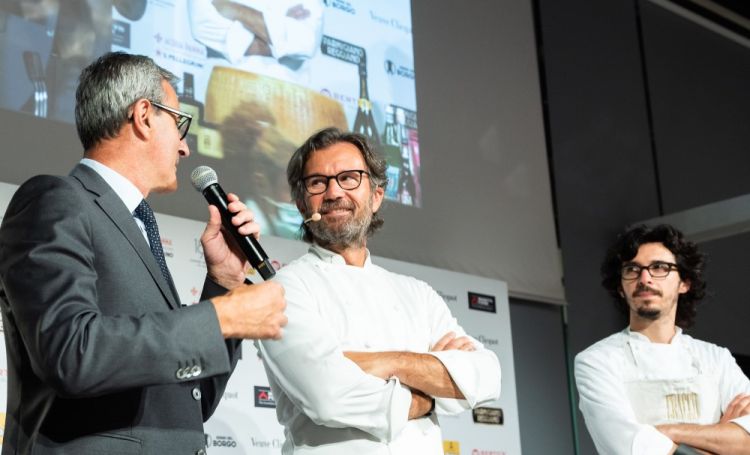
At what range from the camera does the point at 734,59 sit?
7.62 meters

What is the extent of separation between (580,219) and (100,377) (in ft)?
16.9

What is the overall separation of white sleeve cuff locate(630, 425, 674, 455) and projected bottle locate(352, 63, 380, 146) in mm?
2176

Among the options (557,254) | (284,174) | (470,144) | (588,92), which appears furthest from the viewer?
(588,92)

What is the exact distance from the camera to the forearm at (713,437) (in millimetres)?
2994

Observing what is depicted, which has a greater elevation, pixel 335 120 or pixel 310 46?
pixel 310 46

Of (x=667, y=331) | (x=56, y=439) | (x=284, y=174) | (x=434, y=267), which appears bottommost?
→ (x=56, y=439)

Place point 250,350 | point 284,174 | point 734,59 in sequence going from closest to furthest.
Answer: point 250,350
point 284,174
point 734,59

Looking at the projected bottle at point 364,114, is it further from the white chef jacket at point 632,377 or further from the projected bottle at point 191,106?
the white chef jacket at point 632,377

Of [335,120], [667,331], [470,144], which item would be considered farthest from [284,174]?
[667,331]

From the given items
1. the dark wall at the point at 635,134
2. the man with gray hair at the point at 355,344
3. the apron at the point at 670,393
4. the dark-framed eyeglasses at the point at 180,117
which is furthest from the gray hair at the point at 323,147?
the dark wall at the point at 635,134

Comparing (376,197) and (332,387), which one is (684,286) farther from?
(332,387)

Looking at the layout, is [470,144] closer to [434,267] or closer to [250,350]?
[434,267]

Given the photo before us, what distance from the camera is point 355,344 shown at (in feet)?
7.91

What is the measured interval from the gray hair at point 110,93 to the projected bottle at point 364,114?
279cm
